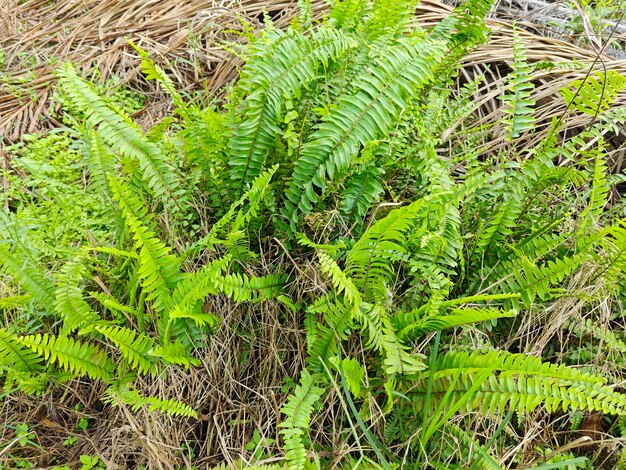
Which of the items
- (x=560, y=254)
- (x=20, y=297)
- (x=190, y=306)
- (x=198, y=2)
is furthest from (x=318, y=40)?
(x=198, y=2)

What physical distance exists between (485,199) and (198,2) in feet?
8.31

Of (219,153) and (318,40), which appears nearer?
(318,40)

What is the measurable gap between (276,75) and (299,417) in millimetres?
1281

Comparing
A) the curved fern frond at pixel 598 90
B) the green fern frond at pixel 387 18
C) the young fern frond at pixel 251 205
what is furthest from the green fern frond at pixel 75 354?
the curved fern frond at pixel 598 90

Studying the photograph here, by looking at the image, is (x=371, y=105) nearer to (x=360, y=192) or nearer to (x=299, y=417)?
(x=360, y=192)

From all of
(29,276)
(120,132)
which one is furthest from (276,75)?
(29,276)

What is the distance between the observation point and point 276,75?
2043 mm

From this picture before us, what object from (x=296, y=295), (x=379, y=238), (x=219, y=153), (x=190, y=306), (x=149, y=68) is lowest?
(x=296, y=295)

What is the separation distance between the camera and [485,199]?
2242 mm

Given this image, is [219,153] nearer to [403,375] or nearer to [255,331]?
[255,331]

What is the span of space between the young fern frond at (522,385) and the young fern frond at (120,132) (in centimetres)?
134

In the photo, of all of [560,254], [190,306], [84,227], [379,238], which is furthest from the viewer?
[84,227]

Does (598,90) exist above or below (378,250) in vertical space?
above

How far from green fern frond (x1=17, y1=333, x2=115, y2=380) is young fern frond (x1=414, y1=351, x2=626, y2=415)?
1.26m
